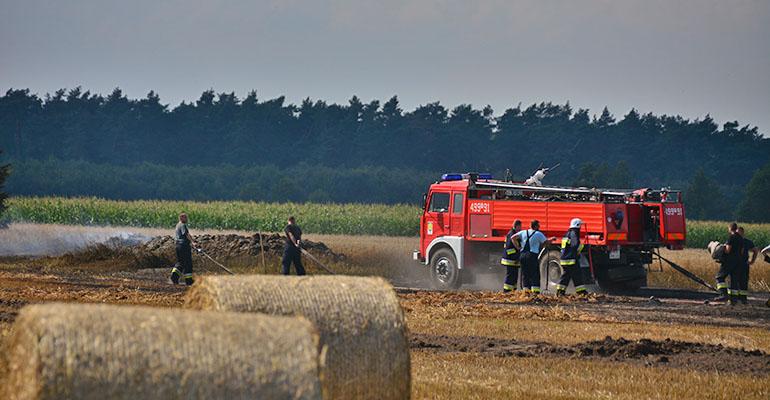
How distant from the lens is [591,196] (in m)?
29.2

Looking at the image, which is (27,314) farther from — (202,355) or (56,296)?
(56,296)

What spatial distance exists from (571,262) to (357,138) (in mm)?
95157

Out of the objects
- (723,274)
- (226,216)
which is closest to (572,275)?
(723,274)

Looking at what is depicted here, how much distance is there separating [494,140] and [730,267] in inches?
3626

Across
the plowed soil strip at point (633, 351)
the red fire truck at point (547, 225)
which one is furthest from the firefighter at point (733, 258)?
the plowed soil strip at point (633, 351)

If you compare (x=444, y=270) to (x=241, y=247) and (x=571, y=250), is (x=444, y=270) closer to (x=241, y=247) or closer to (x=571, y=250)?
(x=571, y=250)

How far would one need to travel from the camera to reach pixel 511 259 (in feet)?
90.9

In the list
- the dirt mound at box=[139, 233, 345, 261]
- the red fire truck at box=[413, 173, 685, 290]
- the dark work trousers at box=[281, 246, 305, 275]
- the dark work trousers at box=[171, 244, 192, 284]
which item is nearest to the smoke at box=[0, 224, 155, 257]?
the dirt mound at box=[139, 233, 345, 261]

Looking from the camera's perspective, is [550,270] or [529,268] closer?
[529,268]

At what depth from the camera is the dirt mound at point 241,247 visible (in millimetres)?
38250

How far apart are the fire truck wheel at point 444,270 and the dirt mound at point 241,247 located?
288 inches

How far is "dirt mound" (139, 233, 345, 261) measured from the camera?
38250mm

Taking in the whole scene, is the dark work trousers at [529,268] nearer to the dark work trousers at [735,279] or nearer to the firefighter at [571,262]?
the firefighter at [571,262]

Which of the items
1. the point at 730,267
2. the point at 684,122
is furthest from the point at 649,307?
the point at 684,122
